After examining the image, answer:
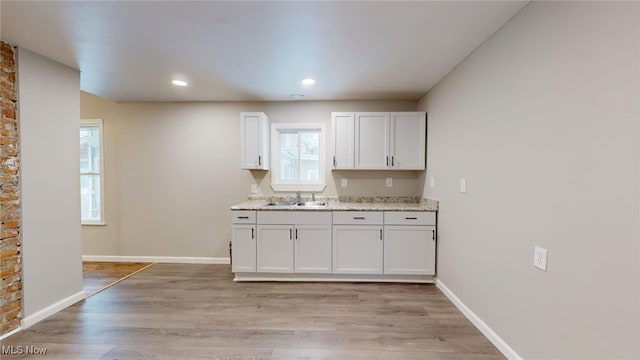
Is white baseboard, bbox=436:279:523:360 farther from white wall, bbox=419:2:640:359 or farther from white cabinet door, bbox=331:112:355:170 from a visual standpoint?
white cabinet door, bbox=331:112:355:170

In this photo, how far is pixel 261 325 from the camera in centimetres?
219

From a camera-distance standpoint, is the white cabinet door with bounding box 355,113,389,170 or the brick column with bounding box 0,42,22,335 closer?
the brick column with bounding box 0,42,22,335

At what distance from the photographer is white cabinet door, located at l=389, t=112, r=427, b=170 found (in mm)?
3318

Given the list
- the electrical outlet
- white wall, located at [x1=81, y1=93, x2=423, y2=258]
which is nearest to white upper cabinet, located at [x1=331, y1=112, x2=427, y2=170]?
white wall, located at [x1=81, y1=93, x2=423, y2=258]

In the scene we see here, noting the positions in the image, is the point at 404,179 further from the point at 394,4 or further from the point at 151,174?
the point at 151,174

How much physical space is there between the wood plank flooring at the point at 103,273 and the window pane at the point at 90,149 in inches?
54.9

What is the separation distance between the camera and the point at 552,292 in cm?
145


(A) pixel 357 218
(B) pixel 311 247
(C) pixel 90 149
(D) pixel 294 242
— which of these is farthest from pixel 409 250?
(C) pixel 90 149

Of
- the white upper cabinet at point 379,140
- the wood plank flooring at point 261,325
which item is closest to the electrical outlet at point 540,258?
the wood plank flooring at point 261,325

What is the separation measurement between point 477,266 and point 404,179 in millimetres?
1680

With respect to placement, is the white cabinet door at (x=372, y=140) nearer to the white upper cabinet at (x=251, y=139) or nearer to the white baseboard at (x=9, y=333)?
the white upper cabinet at (x=251, y=139)

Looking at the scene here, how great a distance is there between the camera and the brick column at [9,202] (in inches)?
79.4

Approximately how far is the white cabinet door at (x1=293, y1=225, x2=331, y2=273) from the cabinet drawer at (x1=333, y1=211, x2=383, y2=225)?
164 mm

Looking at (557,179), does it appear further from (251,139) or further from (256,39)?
(251,139)
